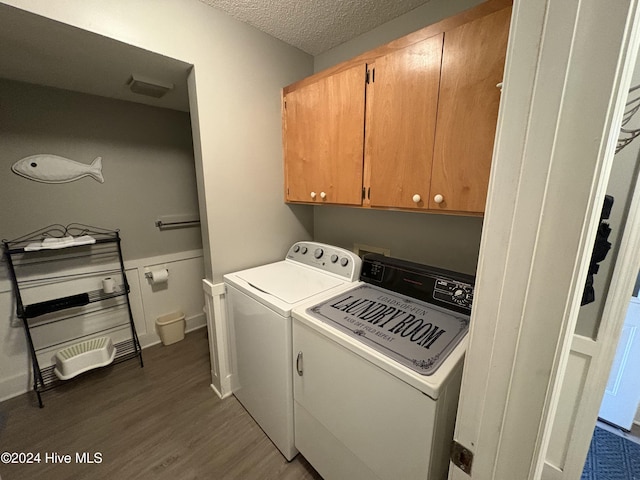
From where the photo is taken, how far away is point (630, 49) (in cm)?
32

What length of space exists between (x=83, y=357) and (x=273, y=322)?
1675 millimetres

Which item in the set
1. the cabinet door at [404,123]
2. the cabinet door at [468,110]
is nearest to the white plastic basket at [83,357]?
the cabinet door at [404,123]

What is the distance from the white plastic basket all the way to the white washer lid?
1.33 meters

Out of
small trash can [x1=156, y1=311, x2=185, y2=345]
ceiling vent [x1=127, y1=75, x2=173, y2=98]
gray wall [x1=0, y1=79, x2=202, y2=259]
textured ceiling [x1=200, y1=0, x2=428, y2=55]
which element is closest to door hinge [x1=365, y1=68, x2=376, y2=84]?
textured ceiling [x1=200, y1=0, x2=428, y2=55]

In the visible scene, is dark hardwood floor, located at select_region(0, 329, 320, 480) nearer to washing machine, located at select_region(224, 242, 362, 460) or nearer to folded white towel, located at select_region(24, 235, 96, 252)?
washing machine, located at select_region(224, 242, 362, 460)

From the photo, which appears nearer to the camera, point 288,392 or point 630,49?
point 630,49

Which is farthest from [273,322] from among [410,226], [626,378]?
[626,378]

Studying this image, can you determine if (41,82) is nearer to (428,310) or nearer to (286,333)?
(286,333)

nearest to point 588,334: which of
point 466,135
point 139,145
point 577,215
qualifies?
point 466,135

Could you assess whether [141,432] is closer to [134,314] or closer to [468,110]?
[134,314]

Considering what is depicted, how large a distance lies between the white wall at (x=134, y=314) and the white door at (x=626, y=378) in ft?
→ 10.5

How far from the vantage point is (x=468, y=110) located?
3.23ft

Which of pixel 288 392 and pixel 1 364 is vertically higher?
pixel 288 392

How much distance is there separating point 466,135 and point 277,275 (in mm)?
1257
